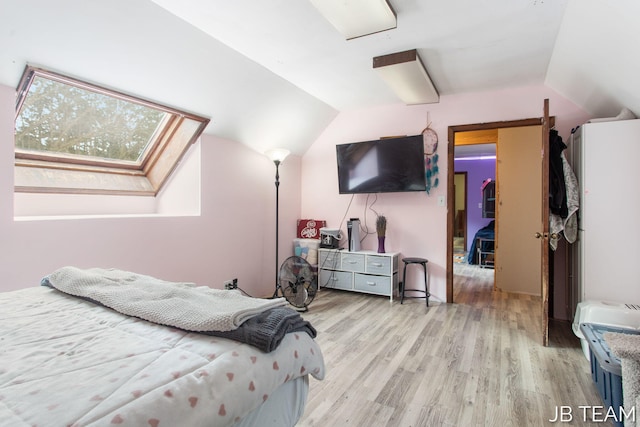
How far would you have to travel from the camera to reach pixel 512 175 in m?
4.39

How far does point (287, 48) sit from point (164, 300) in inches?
85.5

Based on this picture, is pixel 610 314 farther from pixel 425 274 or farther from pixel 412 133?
pixel 412 133

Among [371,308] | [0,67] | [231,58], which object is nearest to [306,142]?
[231,58]

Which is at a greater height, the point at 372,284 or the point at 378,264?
the point at 378,264

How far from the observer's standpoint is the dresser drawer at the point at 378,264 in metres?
3.86

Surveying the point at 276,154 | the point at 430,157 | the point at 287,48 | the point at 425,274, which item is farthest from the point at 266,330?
the point at 430,157

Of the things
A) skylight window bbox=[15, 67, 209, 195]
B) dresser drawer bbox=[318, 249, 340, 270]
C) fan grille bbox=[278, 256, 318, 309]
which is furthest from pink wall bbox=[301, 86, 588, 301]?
skylight window bbox=[15, 67, 209, 195]

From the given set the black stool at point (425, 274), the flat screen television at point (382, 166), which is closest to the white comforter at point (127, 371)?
the black stool at point (425, 274)

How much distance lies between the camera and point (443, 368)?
2.27 meters

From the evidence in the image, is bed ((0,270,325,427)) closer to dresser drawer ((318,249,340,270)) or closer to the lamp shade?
the lamp shade

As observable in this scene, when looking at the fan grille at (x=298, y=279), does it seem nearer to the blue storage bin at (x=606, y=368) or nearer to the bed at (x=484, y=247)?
the blue storage bin at (x=606, y=368)

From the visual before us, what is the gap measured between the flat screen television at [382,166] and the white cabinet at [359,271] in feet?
2.66

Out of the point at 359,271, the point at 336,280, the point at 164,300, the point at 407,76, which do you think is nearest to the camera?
the point at 164,300

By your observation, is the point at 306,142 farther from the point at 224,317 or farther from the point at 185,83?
the point at 224,317
